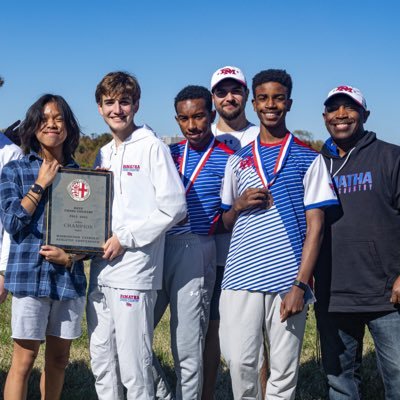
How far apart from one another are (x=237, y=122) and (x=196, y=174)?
78 centimetres

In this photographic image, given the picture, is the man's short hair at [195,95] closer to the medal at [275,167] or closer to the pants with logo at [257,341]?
the medal at [275,167]

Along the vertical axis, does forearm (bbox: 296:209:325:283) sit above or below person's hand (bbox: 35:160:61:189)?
below

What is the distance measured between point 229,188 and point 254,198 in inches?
16.4

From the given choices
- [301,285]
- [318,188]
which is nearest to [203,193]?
[318,188]

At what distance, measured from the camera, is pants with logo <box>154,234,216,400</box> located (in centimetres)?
475

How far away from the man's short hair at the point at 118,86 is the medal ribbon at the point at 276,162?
0.96 m

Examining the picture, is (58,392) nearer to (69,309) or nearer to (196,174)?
(69,309)

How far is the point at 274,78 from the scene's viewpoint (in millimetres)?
4430

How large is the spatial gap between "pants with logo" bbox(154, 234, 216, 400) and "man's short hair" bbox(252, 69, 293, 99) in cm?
121

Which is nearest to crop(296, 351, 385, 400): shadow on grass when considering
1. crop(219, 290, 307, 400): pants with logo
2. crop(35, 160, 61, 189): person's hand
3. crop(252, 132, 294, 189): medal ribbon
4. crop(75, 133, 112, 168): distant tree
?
crop(219, 290, 307, 400): pants with logo

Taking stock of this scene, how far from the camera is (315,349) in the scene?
723 cm

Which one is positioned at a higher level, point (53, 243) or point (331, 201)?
point (331, 201)

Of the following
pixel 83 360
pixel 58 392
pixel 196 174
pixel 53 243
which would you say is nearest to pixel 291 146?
pixel 196 174

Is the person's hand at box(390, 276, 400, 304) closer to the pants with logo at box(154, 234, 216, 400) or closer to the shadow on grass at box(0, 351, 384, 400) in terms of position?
the pants with logo at box(154, 234, 216, 400)
